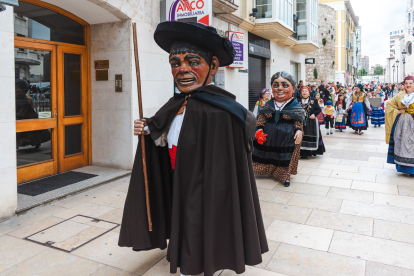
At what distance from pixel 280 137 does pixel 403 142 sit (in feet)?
7.77

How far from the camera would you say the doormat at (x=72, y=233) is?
3674 millimetres

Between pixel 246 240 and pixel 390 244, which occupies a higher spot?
pixel 246 240

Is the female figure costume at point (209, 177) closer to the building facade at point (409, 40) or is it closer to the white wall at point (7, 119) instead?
the white wall at point (7, 119)

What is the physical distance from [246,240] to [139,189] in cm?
95

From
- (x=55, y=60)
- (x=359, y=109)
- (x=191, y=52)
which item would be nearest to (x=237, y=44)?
(x=359, y=109)

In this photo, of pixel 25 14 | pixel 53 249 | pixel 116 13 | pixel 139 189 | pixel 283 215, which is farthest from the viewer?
pixel 116 13

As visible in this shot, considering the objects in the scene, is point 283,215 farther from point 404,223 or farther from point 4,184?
point 4,184

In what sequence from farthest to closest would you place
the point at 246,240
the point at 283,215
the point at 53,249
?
1. the point at 283,215
2. the point at 53,249
3. the point at 246,240

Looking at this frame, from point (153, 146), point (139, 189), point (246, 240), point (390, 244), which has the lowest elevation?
point (390, 244)

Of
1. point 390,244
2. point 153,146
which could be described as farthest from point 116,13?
point 390,244

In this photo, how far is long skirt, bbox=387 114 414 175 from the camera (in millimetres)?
6406

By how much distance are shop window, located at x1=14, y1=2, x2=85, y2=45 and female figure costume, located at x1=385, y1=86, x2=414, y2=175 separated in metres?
6.18

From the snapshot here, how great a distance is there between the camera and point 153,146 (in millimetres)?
2926

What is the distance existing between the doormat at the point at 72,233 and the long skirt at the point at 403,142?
211 inches
